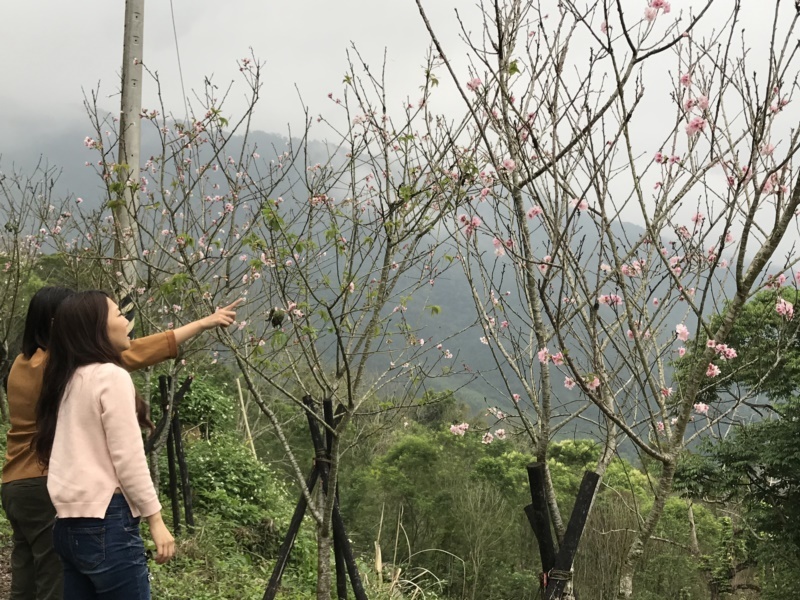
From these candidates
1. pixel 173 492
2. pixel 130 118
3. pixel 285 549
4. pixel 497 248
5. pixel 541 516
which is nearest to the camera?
pixel 541 516

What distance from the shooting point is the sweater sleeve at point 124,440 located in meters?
1.85

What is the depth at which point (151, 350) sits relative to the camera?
2350 millimetres

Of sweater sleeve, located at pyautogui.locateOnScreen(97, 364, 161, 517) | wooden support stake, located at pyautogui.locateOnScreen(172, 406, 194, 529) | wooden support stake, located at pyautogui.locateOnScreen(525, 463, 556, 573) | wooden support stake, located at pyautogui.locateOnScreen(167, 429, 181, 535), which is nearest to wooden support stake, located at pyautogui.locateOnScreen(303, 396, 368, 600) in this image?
wooden support stake, located at pyautogui.locateOnScreen(525, 463, 556, 573)

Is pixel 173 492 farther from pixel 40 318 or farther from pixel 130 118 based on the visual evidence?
pixel 40 318

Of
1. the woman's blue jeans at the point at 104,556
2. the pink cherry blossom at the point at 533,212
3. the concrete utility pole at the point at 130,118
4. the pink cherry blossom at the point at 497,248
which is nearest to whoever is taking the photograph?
the woman's blue jeans at the point at 104,556

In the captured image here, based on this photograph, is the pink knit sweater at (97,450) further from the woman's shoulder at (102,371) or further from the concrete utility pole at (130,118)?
the concrete utility pole at (130,118)

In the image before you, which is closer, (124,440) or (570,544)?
(124,440)

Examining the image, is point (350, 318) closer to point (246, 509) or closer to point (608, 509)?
point (246, 509)

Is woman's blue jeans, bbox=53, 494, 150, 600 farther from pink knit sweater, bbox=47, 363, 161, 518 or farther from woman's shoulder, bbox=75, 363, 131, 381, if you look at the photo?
woman's shoulder, bbox=75, 363, 131, 381

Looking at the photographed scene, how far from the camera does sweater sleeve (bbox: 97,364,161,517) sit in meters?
1.85

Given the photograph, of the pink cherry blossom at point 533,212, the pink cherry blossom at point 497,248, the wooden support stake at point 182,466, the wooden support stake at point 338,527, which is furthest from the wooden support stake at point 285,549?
the wooden support stake at point 182,466

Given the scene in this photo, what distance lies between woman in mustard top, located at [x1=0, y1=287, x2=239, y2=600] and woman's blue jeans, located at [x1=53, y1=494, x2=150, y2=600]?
0.40 meters

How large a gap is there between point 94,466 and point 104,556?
0.80 ft

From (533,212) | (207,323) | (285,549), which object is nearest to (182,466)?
(285,549)
